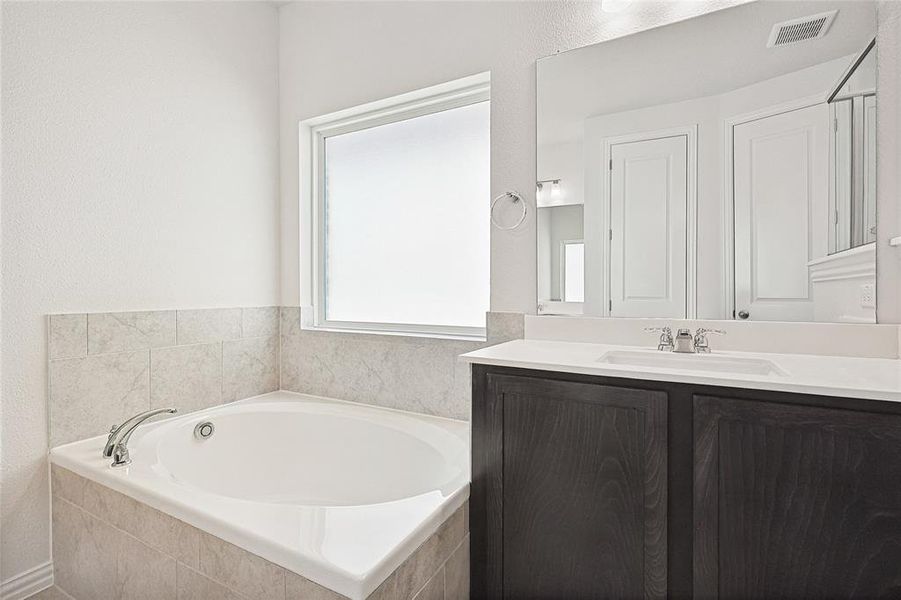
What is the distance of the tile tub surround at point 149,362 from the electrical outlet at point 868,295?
2.54 m

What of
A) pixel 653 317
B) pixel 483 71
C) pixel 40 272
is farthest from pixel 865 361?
pixel 40 272

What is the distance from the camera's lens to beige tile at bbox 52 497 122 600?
5.06ft

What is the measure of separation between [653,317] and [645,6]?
3.69 feet

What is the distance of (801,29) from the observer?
59.3 inches

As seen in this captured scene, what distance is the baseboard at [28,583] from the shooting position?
1661 millimetres

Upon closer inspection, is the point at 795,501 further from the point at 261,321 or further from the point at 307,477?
the point at 261,321

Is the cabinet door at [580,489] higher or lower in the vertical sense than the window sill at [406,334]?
lower

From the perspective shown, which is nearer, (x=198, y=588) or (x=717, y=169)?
(x=198, y=588)

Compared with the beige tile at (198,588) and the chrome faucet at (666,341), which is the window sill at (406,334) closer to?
the chrome faucet at (666,341)

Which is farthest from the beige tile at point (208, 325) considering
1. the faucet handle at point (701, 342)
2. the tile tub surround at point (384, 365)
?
the faucet handle at point (701, 342)

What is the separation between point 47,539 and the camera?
178 centimetres

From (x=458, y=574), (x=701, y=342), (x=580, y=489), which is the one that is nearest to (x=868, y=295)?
(x=701, y=342)

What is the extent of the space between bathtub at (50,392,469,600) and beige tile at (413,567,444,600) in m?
0.13

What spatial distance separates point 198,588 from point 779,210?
203 centimetres
